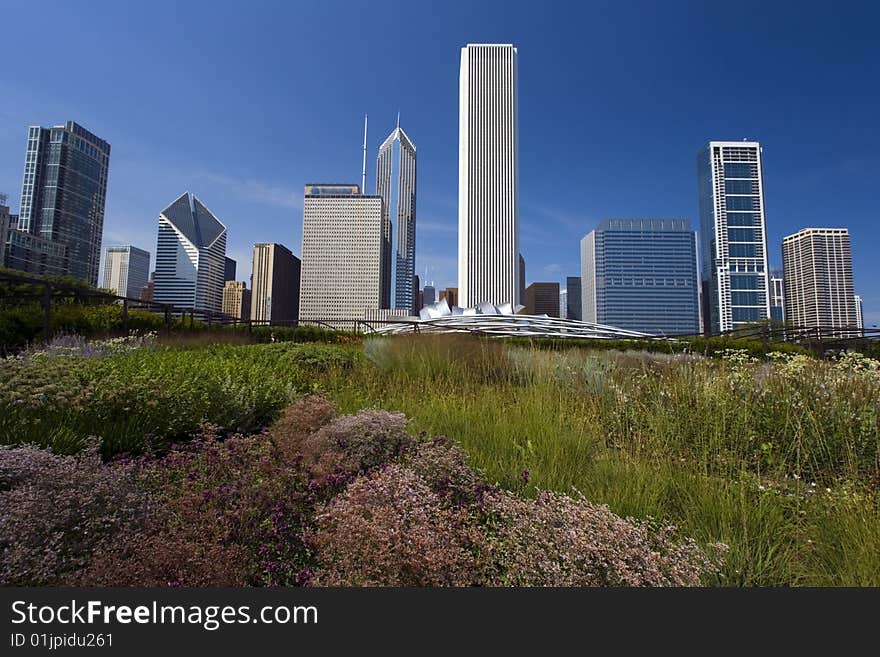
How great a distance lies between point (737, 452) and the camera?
282 centimetres

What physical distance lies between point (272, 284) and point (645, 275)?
13383cm

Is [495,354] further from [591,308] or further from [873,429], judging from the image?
[591,308]

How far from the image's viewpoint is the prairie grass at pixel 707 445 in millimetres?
1854

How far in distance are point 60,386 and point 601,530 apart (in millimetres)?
3782

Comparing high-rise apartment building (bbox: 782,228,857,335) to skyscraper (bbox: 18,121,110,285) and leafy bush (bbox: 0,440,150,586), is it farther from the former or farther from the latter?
skyscraper (bbox: 18,121,110,285)

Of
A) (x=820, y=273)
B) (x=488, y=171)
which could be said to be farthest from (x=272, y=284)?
(x=820, y=273)

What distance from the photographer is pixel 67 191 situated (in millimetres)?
91562

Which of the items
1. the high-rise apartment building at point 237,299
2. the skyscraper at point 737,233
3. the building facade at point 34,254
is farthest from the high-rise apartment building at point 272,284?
the skyscraper at point 737,233

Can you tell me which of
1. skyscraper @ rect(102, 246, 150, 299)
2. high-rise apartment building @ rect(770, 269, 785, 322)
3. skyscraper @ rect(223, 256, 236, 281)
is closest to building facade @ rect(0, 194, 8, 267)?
skyscraper @ rect(223, 256, 236, 281)

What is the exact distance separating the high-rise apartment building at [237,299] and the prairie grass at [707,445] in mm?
157661

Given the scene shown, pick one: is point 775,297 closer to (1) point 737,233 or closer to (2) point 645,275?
(1) point 737,233

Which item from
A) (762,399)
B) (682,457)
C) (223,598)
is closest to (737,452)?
(682,457)

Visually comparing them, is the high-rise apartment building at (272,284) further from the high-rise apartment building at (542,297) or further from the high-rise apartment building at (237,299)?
the high-rise apartment building at (542,297)

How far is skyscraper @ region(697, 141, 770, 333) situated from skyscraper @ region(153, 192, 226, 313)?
167 m
